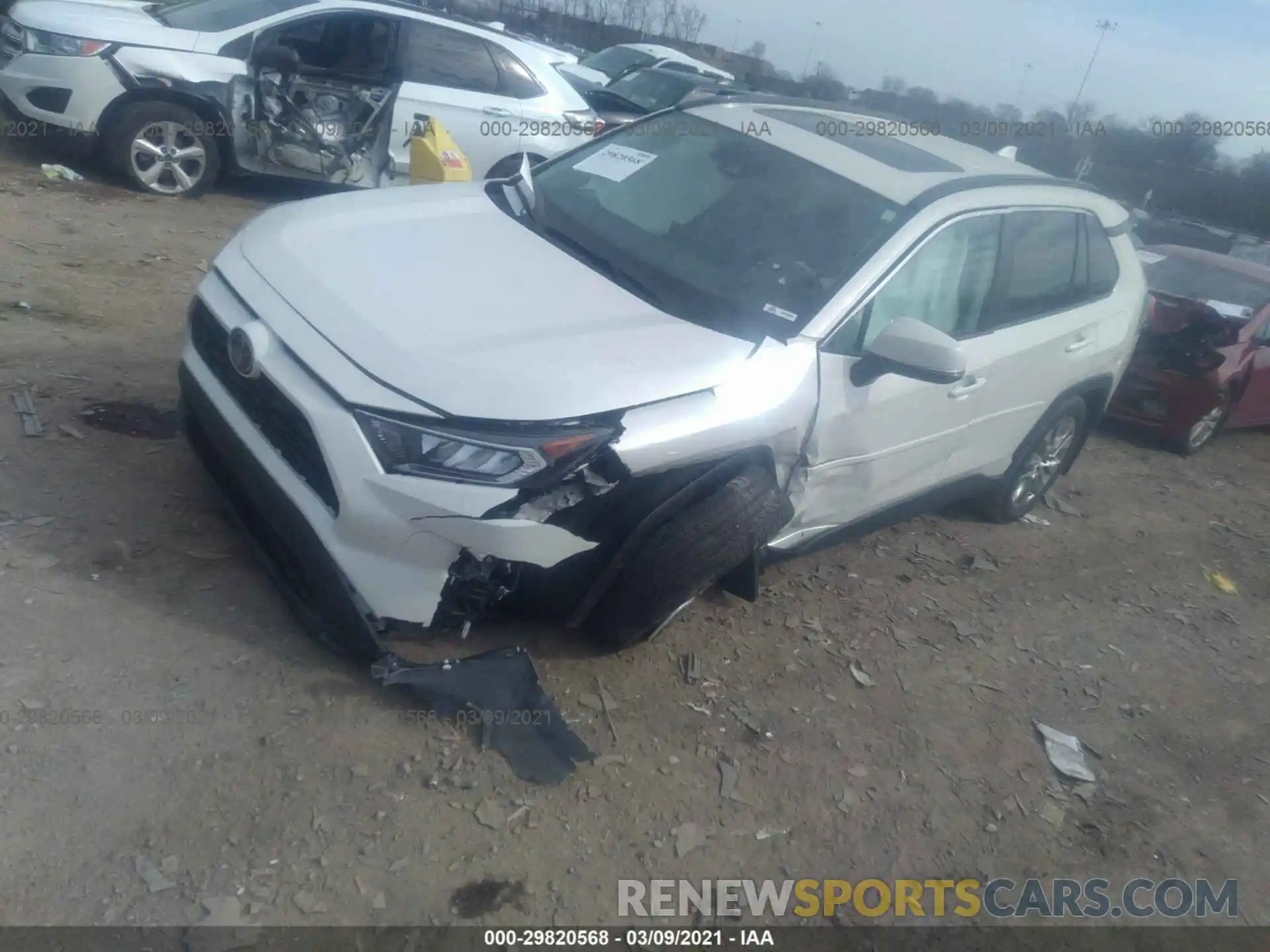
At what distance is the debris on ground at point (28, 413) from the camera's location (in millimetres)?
4043

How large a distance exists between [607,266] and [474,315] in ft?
2.42

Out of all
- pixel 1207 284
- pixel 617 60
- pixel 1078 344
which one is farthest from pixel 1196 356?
pixel 617 60

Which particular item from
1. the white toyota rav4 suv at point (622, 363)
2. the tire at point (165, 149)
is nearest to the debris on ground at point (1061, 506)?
the white toyota rav4 suv at point (622, 363)

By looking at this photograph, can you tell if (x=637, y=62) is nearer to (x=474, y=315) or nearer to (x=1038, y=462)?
(x=1038, y=462)

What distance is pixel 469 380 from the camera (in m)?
2.84

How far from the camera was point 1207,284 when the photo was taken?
7934 mm

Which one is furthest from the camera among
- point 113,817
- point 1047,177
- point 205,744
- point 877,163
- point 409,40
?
point 409,40

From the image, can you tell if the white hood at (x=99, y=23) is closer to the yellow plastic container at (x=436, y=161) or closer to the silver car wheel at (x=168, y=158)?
the silver car wheel at (x=168, y=158)

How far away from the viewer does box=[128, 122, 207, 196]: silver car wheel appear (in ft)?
24.2

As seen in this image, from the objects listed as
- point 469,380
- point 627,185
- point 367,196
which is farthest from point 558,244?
point 469,380

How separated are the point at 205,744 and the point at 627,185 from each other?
8.69 feet

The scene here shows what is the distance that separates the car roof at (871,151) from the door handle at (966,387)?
782 millimetres

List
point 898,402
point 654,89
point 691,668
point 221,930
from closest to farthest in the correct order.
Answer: point 221,930 < point 691,668 < point 898,402 < point 654,89

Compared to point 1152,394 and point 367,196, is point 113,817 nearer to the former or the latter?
point 367,196
